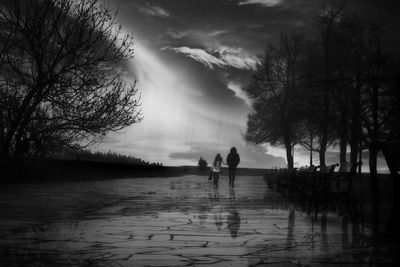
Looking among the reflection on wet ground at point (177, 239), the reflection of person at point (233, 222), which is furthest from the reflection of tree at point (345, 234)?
the reflection of person at point (233, 222)

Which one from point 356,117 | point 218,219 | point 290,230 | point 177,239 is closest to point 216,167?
point 356,117

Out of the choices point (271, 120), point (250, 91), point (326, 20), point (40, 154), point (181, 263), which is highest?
point (326, 20)

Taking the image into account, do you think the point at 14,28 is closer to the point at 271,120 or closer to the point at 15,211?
the point at 15,211

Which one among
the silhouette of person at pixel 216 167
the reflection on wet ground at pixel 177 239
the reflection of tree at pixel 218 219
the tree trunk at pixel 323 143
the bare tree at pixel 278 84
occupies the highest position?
the bare tree at pixel 278 84

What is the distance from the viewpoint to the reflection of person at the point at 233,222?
688cm

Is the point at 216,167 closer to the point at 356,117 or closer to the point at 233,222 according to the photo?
the point at 356,117

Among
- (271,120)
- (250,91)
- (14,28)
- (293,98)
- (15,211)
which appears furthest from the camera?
(250,91)

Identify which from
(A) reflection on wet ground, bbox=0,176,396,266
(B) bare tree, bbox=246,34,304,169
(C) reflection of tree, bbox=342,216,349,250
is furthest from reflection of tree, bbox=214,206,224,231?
(B) bare tree, bbox=246,34,304,169

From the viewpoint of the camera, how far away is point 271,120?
3903 cm

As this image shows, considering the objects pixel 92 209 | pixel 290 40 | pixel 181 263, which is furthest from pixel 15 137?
pixel 290 40

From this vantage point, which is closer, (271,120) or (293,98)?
(293,98)

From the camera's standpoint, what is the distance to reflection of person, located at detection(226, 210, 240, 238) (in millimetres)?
6879

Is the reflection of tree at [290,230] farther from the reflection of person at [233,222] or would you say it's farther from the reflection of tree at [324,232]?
the reflection of person at [233,222]

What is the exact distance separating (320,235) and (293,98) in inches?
992
